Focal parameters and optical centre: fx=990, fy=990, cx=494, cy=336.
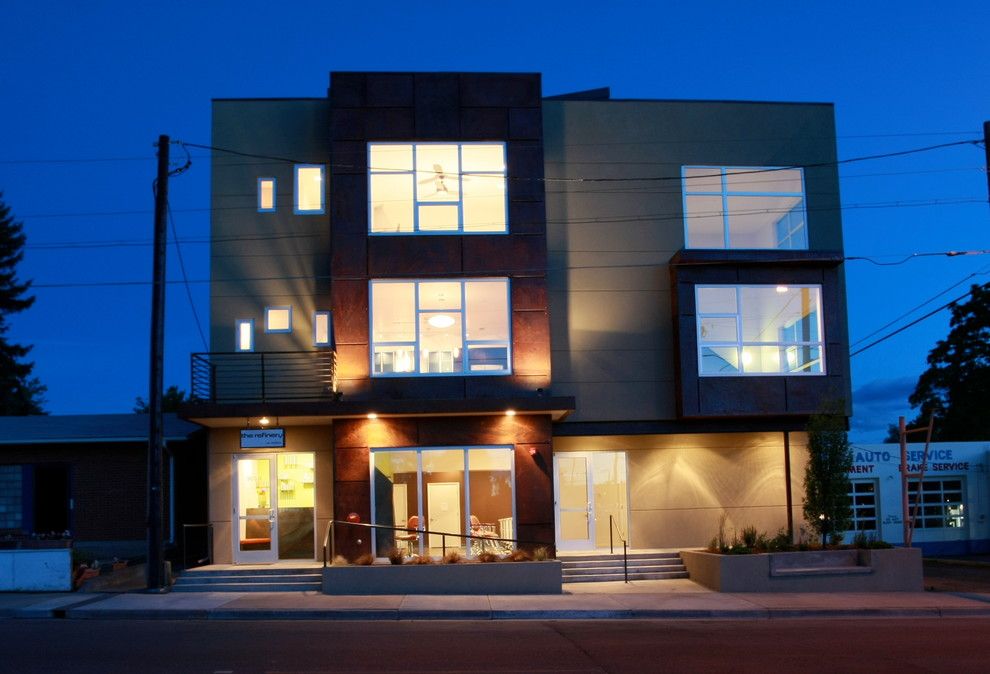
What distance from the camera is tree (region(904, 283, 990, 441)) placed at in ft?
137

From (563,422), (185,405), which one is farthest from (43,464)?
(563,422)

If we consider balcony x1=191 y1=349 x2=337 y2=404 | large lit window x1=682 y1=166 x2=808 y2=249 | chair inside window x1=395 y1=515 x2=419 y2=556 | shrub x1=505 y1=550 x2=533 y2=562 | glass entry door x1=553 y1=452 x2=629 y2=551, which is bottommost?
shrub x1=505 y1=550 x2=533 y2=562

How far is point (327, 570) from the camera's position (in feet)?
60.0

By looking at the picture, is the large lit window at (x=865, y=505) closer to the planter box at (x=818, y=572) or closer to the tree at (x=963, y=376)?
the planter box at (x=818, y=572)

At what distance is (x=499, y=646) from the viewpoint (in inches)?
503

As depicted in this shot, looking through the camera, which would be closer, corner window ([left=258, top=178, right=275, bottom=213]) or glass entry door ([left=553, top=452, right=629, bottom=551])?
corner window ([left=258, top=178, right=275, bottom=213])

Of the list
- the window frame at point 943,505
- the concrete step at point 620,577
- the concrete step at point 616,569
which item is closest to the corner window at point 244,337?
the concrete step at point 616,569

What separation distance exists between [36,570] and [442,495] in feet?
26.0

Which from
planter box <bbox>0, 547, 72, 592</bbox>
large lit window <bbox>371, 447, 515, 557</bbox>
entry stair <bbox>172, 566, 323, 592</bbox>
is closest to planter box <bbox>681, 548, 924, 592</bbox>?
large lit window <bbox>371, 447, 515, 557</bbox>

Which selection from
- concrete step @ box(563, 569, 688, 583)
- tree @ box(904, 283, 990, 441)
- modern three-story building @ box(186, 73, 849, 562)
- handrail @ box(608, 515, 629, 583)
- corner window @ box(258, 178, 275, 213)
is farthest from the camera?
tree @ box(904, 283, 990, 441)

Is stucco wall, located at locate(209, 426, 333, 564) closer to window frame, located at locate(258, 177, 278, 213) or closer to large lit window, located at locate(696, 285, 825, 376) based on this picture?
window frame, located at locate(258, 177, 278, 213)

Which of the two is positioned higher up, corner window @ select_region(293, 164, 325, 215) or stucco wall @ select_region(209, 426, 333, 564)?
corner window @ select_region(293, 164, 325, 215)

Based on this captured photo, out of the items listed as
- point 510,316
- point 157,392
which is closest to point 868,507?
point 510,316

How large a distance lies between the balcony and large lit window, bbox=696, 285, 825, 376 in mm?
8159
